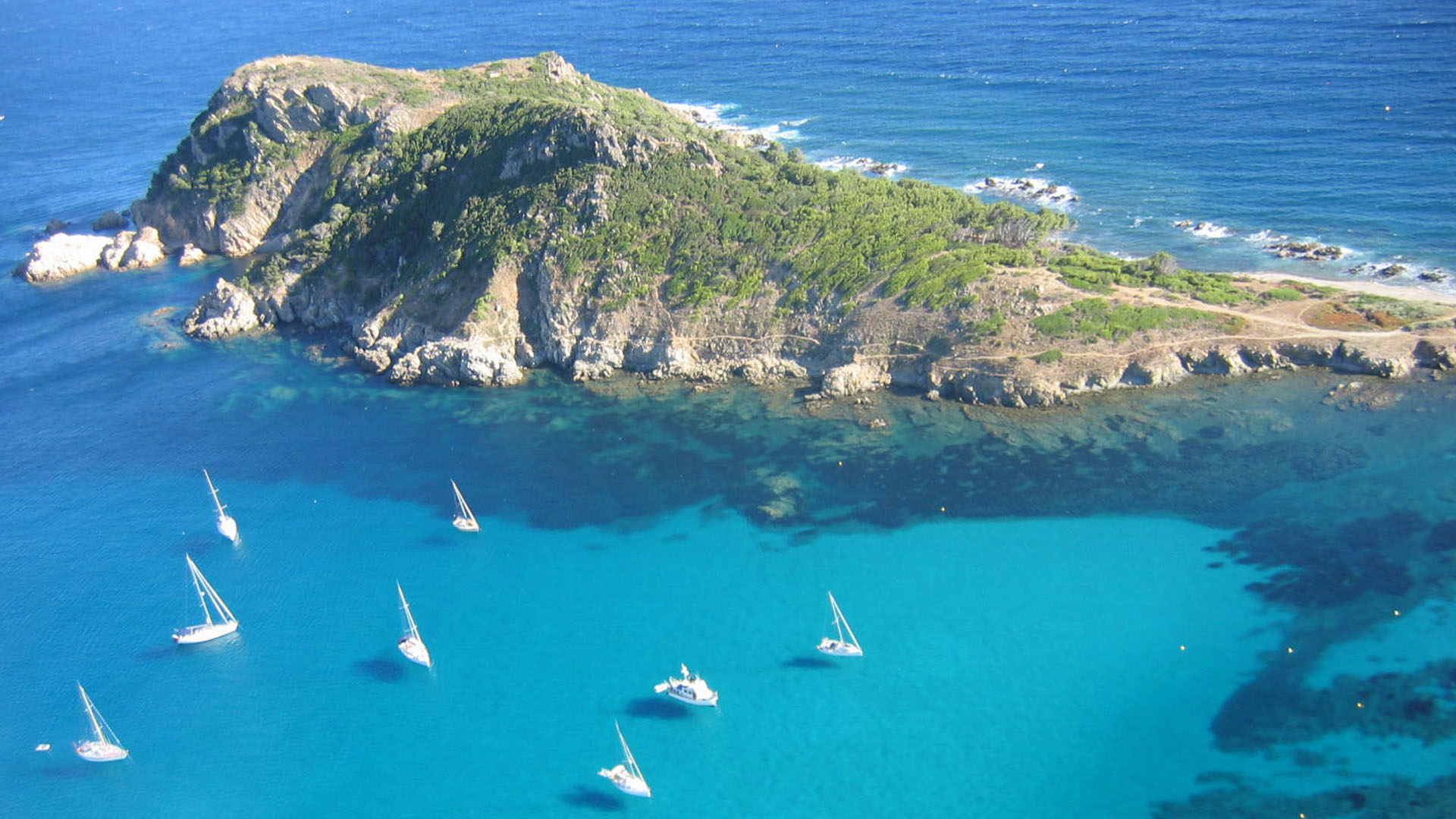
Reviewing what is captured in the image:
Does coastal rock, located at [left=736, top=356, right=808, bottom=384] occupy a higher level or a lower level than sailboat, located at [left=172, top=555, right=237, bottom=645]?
higher

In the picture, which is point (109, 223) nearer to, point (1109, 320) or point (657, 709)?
point (657, 709)

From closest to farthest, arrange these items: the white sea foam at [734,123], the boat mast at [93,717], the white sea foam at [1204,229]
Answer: the boat mast at [93,717] < the white sea foam at [1204,229] < the white sea foam at [734,123]

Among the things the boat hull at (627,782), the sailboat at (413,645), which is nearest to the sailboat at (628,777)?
the boat hull at (627,782)

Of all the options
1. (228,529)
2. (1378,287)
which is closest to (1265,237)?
(1378,287)

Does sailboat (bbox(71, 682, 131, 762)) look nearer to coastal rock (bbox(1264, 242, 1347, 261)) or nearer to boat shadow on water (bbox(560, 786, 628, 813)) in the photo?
boat shadow on water (bbox(560, 786, 628, 813))

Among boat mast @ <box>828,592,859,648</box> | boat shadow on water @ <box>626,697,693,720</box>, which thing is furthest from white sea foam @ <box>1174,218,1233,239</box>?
boat shadow on water @ <box>626,697,693,720</box>

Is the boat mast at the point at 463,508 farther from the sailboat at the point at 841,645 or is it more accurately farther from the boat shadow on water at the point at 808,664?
the sailboat at the point at 841,645

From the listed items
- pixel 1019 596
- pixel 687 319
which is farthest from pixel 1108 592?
pixel 687 319
